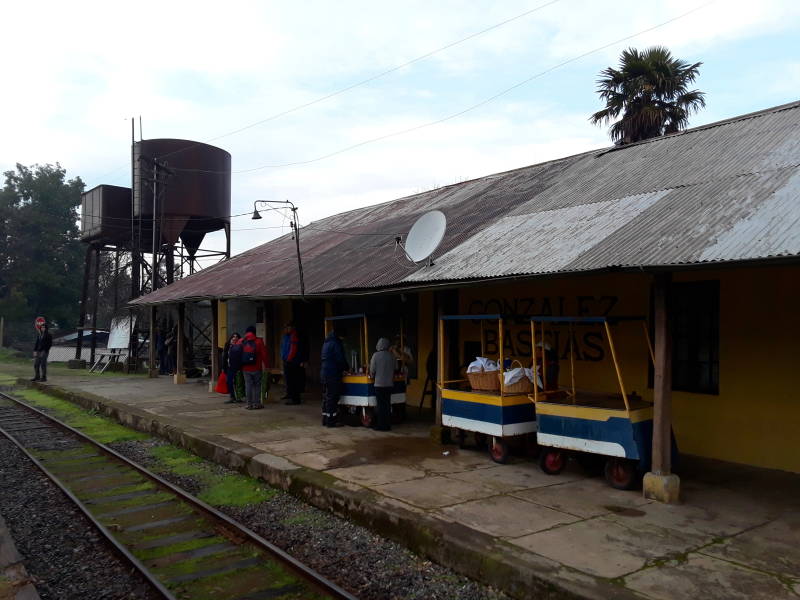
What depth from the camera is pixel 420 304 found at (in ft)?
42.7

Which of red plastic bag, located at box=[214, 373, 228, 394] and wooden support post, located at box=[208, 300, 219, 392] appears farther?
wooden support post, located at box=[208, 300, 219, 392]

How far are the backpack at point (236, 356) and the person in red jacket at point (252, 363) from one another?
56 cm

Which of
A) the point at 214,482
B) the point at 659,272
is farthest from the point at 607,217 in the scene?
the point at 214,482

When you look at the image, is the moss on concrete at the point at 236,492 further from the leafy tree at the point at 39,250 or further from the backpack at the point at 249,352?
the leafy tree at the point at 39,250

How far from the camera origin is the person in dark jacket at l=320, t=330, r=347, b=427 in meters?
10.8

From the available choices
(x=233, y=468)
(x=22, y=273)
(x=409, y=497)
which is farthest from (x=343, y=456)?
(x=22, y=273)

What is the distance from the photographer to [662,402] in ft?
21.3

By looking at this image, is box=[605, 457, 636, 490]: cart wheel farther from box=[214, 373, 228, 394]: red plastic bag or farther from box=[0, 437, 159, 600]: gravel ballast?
box=[214, 373, 228, 394]: red plastic bag

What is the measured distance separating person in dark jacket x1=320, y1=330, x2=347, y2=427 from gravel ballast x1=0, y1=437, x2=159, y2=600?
4.19 m

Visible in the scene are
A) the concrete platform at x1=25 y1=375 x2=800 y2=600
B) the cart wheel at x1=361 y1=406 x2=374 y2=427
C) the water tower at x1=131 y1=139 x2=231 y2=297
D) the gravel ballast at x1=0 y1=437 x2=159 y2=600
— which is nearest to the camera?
the concrete platform at x1=25 y1=375 x2=800 y2=600

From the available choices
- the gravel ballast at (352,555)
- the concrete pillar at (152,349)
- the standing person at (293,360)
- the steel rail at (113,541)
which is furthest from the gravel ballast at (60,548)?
the concrete pillar at (152,349)

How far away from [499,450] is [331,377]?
140 inches

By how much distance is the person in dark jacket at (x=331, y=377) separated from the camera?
10766 millimetres

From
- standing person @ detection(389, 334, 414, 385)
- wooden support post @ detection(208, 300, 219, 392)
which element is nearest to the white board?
wooden support post @ detection(208, 300, 219, 392)
